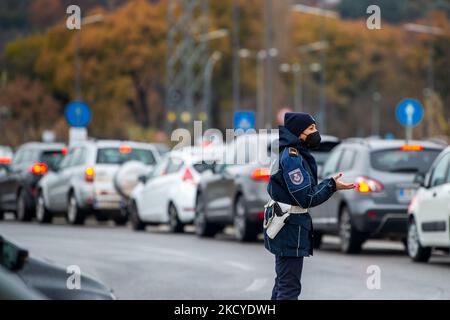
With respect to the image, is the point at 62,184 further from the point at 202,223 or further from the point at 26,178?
the point at 202,223

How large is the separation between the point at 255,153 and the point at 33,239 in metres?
4.29

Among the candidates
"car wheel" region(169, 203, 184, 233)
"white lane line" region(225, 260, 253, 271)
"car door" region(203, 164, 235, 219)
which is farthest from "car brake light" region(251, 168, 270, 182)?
"car wheel" region(169, 203, 184, 233)

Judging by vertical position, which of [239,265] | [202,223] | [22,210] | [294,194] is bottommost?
[22,210]

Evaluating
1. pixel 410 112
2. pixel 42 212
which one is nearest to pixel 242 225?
pixel 42 212

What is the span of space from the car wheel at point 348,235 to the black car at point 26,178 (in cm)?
1373

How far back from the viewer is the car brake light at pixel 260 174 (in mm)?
24438

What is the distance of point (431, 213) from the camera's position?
19750mm

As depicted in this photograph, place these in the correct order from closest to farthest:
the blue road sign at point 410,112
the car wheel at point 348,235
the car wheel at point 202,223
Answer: the car wheel at point 348,235
the car wheel at point 202,223
the blue road sign at point 410,112

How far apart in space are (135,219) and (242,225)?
19.8 feet

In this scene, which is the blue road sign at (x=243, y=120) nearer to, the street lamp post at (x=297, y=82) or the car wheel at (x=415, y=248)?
the car wheel at (x=415, y=248)

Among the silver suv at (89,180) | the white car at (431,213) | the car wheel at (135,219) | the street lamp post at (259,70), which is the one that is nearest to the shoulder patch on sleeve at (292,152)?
the white car at (431,213)

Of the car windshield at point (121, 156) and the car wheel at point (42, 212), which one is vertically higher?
the car windshield at point (121, 156)

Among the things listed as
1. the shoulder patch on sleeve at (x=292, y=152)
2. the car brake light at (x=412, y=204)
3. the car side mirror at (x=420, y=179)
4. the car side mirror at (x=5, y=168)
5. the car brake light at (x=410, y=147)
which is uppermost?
the shoulder patch on sleeve at (x=292, y=152)

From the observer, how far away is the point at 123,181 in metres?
31.6
